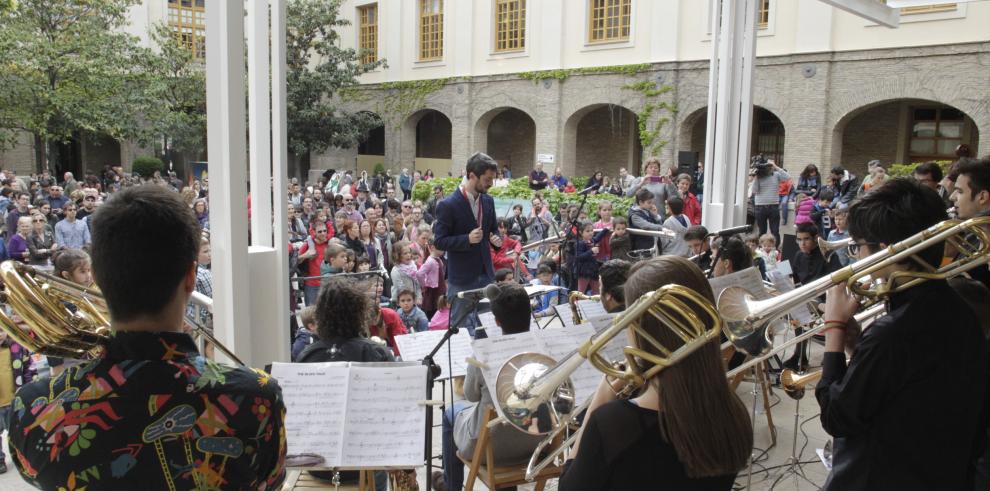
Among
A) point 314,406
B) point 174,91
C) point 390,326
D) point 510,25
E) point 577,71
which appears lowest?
point 390,326

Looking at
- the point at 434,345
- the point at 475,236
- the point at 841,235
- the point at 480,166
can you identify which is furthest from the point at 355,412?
the point at 841,235

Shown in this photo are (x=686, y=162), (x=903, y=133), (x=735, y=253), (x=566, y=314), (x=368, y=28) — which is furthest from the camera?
(x=368, y=28)

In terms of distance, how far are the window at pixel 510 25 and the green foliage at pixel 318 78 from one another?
4.95 m

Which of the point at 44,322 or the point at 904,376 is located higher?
the point at 44,322

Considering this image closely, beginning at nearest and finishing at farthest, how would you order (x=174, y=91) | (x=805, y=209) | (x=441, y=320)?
(x=441, y=320), (x=805, y=209), (x=174, y=91)

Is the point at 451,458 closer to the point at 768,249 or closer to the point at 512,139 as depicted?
the point at 768,249

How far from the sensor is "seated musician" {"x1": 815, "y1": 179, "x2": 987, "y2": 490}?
2135mm

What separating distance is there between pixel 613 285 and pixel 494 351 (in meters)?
1.40

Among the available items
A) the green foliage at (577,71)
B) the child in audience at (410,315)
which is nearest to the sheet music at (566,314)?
the child in audience at (410,315)

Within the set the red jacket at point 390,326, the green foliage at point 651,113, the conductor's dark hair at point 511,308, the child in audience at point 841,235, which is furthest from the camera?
the green foliage at point 651,113

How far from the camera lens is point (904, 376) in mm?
2127

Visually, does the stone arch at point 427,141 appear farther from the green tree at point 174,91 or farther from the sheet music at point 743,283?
the sheet music at point 743,283

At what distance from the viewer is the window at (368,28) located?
88.8ft

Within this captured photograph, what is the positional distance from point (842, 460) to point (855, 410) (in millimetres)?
252
